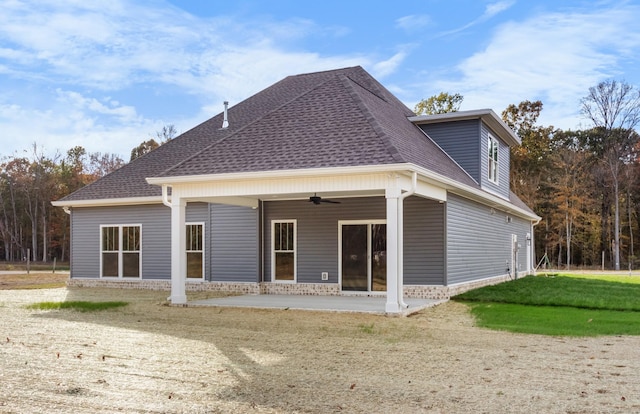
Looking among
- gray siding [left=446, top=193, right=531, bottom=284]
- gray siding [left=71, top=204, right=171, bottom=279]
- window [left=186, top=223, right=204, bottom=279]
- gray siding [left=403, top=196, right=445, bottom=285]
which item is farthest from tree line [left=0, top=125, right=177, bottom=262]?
gray siding [left=403, top=196, right=445, bottom=285]

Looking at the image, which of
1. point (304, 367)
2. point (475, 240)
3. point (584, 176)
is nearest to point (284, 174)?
point (304, 367)

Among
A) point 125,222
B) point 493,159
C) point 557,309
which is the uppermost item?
point 493,159

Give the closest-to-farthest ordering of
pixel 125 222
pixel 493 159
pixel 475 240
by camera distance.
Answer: pixel 475 240 → pixel 125 222 → pixel 493 159

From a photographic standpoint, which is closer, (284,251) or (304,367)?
(304,367)

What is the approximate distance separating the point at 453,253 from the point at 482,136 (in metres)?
3.98

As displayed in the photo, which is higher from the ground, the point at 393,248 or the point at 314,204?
the point at 314,204

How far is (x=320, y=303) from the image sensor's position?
12.8 m

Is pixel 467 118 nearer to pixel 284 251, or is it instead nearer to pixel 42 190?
pixel 284 251

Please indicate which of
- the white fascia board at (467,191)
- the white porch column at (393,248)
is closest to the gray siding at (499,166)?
the white fascia board at (467,191)

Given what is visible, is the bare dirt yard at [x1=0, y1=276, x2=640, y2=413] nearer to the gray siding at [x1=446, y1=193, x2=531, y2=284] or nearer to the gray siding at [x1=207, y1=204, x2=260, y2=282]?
the gray siding at [x1=446, y1=193, x2=531, y2=284]

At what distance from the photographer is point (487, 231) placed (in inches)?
694

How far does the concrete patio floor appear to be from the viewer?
11633 mm

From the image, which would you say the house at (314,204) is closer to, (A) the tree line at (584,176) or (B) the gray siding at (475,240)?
(B) the gray siding at (475,240)

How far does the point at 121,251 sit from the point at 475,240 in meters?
10.4
